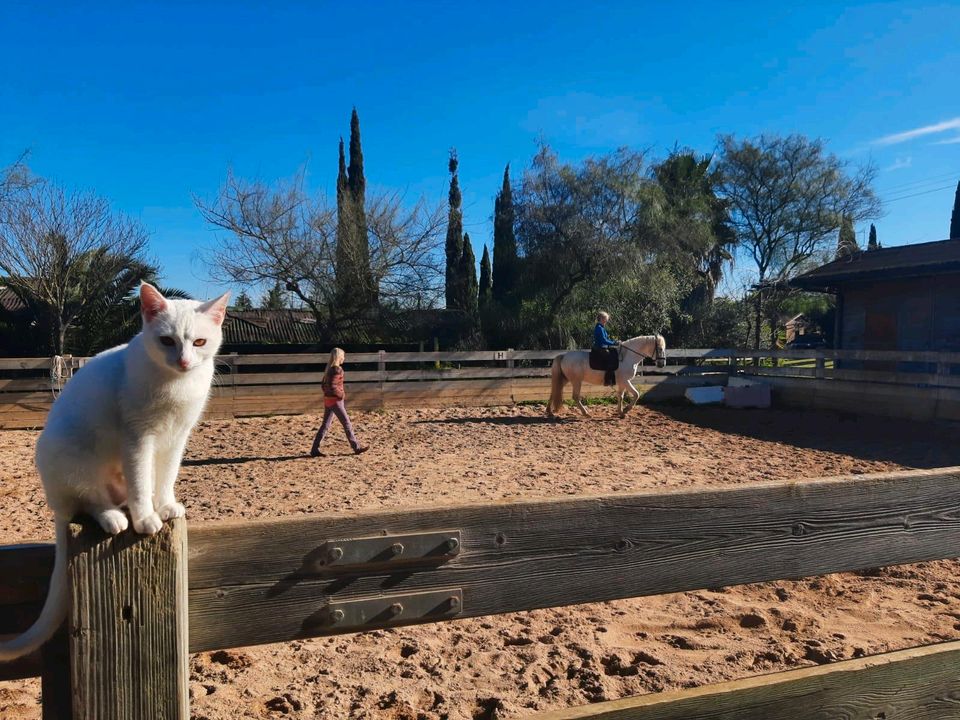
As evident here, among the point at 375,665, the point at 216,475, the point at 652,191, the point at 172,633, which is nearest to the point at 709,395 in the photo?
the point at 652,191

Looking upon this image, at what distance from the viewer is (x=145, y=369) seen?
1.53m

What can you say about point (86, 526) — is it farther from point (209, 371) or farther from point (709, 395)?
point (709, 395)

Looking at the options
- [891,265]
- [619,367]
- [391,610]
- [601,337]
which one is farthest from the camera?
[891,265]

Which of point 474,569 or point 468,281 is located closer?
point 474,569

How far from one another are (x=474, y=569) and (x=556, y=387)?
38.5 feet

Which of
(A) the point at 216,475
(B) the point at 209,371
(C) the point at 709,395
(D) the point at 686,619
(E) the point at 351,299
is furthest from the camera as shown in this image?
(E) the point at 351,299

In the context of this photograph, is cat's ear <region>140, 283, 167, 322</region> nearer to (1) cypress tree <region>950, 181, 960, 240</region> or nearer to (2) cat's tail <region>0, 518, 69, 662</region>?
(2) cat's tail <region>0, 518, 69, 662</region>

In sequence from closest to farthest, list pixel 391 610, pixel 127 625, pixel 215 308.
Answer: pixel 127 625 < pixel 391 610 < pixel 215 308

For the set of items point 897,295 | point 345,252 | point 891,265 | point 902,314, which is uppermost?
point 345,252

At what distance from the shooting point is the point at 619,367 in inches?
507

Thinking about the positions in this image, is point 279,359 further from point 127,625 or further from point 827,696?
point 827,696

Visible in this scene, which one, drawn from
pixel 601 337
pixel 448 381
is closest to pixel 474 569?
pixel 601 337

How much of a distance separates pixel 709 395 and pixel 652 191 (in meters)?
9.36

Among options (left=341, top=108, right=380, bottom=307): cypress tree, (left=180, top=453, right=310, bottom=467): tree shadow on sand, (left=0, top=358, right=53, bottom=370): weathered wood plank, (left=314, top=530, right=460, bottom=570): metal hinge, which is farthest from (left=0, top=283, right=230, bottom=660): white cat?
(left=341, top=108, right=380, bottom=307): cypress tree
